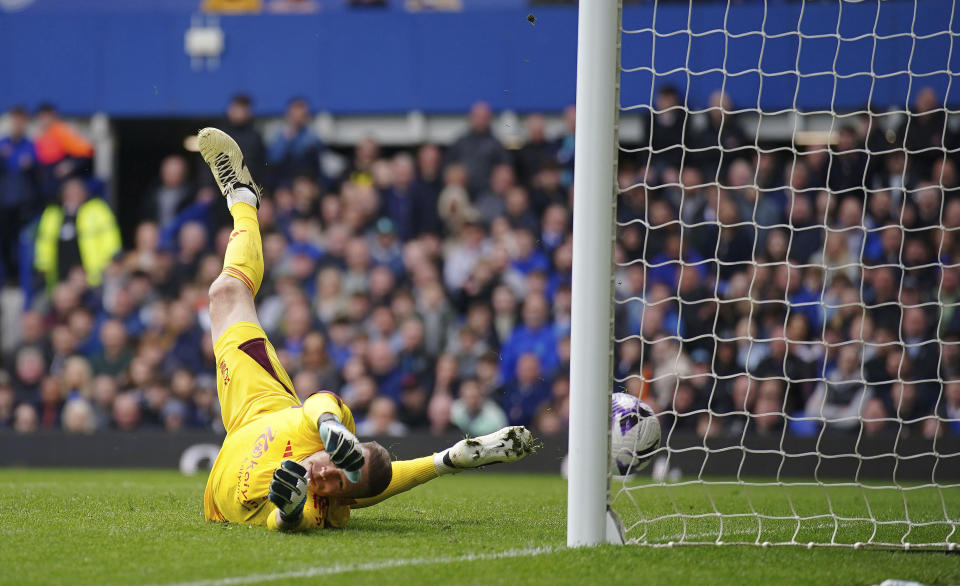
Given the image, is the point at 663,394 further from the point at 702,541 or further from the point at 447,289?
the point at 702,541

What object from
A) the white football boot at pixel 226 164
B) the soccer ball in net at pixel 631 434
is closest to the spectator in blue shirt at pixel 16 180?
the white football boot at pixel 226 164

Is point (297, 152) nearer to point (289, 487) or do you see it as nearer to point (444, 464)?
point (444, 464)

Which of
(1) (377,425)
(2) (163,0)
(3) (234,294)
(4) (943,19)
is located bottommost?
(1) (377,425)

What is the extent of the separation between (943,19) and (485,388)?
5.52 m

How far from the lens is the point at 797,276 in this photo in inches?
389

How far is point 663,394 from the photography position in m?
9.43

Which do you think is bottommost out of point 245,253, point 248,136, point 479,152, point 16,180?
point 245,253

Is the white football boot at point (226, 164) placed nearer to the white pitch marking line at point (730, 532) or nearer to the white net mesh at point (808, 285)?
the white net mesh at point (808, 285)

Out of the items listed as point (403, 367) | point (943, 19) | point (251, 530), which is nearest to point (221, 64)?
point (403, 367)

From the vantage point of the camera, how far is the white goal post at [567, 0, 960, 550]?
281 inches

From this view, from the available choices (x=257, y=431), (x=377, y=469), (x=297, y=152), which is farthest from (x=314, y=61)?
(x=377, y=469)

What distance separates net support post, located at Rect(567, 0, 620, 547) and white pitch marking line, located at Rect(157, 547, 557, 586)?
245 millimetres

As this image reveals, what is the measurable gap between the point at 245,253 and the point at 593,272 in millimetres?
2335

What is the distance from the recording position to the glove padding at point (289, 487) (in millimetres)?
4414
